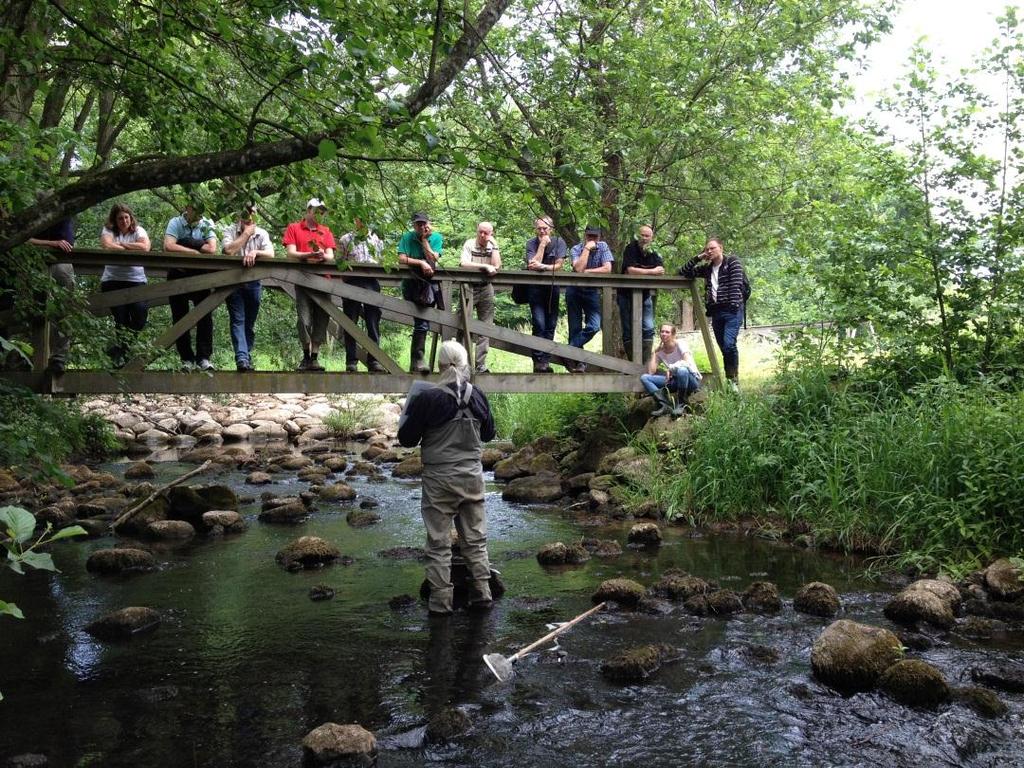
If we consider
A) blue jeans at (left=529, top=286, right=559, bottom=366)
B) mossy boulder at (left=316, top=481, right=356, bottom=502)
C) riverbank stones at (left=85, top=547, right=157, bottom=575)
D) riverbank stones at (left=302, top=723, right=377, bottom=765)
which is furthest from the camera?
blue jeans at (left=529, top=286, right=559, bottom=366)

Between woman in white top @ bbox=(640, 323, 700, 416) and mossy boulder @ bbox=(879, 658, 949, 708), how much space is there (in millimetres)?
6304

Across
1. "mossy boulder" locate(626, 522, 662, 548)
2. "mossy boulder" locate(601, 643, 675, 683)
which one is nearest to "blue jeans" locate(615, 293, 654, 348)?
"mossy boulder" locate(626, 522, 662, 548)

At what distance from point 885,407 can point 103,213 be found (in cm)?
1462

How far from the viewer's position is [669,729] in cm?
436

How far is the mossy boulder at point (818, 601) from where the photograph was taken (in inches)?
240

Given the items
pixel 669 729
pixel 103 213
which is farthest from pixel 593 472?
pixel 103 213

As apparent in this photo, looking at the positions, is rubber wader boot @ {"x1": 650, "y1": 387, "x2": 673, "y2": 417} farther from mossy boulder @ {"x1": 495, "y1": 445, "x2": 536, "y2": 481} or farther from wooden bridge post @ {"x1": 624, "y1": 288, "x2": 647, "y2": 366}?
mossy boulder @ {"x1": 495, "y1": 445, "x2": 536, "y2": 481}

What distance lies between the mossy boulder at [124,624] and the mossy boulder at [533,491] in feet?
18.4

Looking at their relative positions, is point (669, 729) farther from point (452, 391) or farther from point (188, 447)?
point (188, 447)

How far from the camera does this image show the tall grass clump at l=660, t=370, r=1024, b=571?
7.30m

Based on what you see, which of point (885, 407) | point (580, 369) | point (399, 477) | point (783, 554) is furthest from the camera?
point (399, 477)

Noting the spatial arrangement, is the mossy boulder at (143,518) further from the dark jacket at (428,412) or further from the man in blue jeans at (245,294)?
the dark jacket at (428,412)

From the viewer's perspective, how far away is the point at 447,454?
6.29 meters

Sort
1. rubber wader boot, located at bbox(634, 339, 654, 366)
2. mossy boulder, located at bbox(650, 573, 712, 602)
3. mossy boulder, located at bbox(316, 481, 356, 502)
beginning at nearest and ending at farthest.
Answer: mossy boulder, located at bbox(650, 573, 712, 602) → mossy boulder, located at bbox(316, 481, 356, 502) → rubber wader boot, located at bbox(634, 339, 654, 366)
